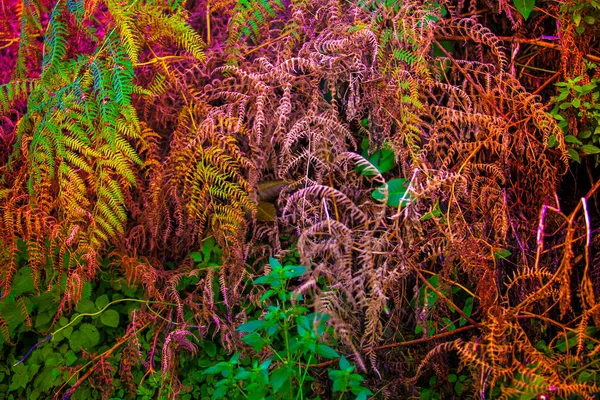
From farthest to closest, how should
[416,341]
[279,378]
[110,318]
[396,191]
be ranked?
[110,318] → [396,191] → [416,341] → [279,378]

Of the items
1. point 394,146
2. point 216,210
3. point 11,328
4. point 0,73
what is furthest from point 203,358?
point 0,73

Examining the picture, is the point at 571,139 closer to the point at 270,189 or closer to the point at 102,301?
the point at 270,189

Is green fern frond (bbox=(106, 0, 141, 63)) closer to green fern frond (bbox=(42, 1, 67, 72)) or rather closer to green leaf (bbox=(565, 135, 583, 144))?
green fern frond (bbox=(42, 1, 67, 72))

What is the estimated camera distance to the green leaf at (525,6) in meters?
2.26

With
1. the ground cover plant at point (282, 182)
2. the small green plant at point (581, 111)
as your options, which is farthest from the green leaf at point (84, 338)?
the small green plant at point (581, 111)

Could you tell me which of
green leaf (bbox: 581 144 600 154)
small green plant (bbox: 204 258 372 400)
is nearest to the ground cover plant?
green leaf (bbox: 581 144 600 154)

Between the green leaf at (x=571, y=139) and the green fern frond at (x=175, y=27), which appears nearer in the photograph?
the green leaf at (x=571, y=139)

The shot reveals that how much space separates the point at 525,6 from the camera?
7.44ft

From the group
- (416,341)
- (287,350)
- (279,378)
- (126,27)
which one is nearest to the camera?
(279,378)

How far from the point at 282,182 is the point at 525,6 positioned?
123 cm

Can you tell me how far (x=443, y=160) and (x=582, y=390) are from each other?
3.22 feet

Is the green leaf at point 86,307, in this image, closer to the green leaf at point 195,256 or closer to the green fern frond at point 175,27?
the green leaf at point 195,256

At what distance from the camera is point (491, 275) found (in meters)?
1.96

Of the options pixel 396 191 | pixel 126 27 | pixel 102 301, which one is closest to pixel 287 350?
pixel 396 191
